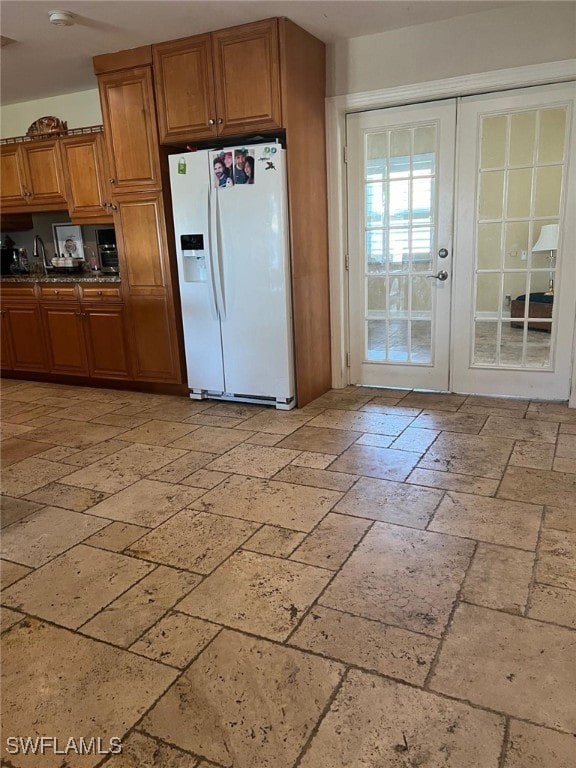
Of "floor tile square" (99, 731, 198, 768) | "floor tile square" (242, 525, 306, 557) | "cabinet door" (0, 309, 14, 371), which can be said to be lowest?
"floor tile square" (99, 731, 198, 768)

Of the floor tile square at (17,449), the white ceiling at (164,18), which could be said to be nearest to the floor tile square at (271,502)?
the floor tile square at (17,449)

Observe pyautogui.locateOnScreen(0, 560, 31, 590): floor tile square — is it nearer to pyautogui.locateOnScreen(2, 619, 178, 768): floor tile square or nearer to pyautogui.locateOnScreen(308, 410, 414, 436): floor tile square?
pyautogui.locateOnScreen(2, 619, 178, 768): floor tile square

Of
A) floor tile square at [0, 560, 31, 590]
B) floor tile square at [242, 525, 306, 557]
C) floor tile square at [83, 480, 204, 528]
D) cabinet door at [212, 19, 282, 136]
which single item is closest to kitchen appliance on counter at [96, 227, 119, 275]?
cabinet door at [212, 19, 282, 136]

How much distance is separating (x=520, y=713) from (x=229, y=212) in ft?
10.1

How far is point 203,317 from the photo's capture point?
3844 mm

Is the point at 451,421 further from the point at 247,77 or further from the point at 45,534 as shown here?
the point at 247,77

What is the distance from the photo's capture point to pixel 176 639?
1630 millimetres

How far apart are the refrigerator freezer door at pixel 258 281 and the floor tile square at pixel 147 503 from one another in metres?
1.27

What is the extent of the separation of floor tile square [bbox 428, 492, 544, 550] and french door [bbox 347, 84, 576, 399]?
5.45ft

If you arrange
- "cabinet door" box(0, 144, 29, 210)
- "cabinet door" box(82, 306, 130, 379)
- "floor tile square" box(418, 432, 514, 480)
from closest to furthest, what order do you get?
"floor tile square" box(418, 432, 514, 480), "cabinet door" box(82, 306, 130, 379), "cabinet door" box(0, 144, 29, 210)

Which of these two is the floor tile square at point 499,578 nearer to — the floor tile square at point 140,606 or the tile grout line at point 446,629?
the tile grout line at point 446,629

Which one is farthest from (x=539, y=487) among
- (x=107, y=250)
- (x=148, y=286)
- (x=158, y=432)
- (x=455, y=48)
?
(x=107, y=250)

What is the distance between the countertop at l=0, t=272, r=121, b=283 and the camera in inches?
170

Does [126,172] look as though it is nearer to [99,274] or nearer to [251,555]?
[99,274]
